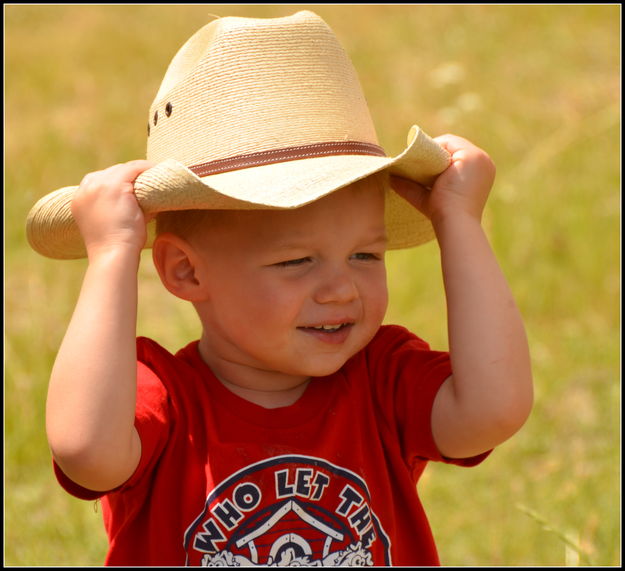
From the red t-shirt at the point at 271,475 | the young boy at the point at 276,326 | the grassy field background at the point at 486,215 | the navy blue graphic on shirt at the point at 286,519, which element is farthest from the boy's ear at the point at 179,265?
the grassy field background at the point at 486,215

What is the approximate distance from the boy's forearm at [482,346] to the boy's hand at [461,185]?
1.7 inches

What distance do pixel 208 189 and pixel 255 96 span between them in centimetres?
34

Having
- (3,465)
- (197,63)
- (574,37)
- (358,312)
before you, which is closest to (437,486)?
(3,465)

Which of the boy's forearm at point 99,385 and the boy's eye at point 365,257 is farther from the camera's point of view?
the boy's eye at point 365,257

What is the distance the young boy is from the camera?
201 cm

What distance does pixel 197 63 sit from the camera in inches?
87.7

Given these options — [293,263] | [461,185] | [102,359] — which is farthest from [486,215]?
[102,359]

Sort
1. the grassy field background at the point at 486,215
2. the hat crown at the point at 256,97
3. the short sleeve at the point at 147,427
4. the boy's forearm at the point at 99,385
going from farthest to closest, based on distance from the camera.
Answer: the grassy field background at the point at 486,215, the hat crown at the point at 256,97, the short sleeve at the point at 147,427, the boy's forearm at the point at 99,385

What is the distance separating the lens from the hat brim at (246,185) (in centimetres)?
195

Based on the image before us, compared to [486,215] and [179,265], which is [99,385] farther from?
[486,215]

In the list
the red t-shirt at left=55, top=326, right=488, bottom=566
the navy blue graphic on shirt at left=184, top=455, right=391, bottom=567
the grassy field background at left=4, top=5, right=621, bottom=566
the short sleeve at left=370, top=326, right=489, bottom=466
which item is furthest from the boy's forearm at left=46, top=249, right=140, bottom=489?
the grassy field background at left=4, top=5, right=621, bottom=566

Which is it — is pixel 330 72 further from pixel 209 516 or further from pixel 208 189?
pixel 209 516

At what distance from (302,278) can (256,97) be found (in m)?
0.40

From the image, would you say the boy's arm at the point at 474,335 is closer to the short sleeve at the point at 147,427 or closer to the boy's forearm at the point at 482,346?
the boy's forearm at the point at 482,346
